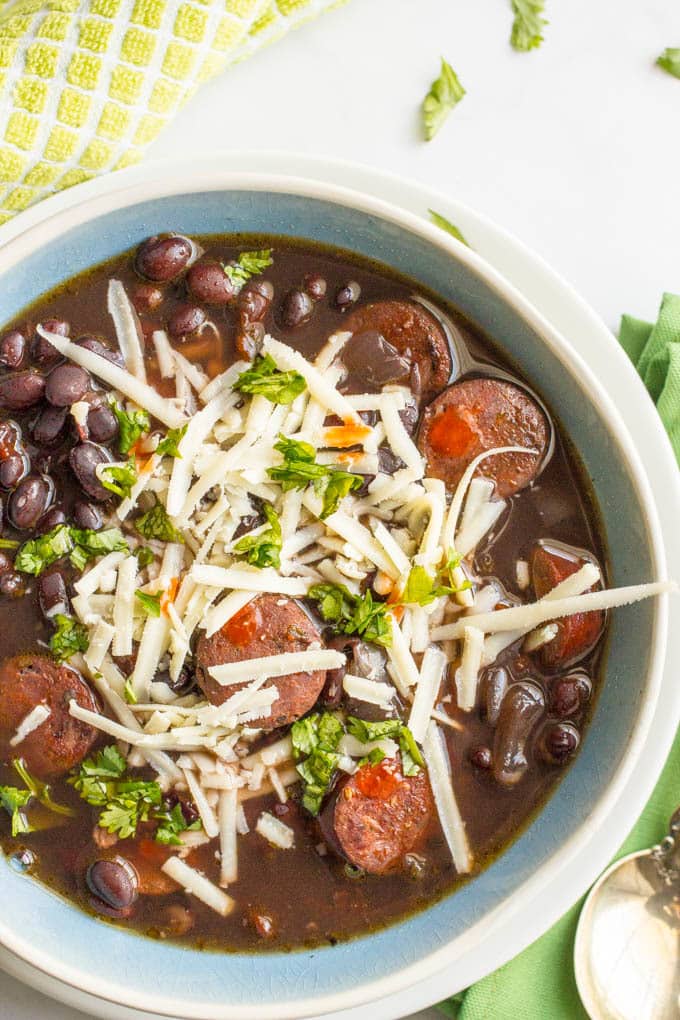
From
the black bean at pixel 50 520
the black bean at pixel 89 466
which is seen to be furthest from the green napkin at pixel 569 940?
the black bean at pixel 50 520

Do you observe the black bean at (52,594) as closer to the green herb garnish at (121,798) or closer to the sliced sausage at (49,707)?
the sliced sausage at (49,707)

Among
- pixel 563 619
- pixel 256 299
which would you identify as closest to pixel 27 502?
pixel 256 299

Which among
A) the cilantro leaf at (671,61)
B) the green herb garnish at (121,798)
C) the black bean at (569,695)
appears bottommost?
the green herb garnish at (121,798)

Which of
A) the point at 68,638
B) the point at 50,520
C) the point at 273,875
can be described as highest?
the point at 50,520

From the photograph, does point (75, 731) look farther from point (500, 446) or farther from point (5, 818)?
point (500, 446)

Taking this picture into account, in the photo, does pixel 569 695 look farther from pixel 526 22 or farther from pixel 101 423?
pixel 526 22

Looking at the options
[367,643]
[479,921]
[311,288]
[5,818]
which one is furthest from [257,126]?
[479,921]
